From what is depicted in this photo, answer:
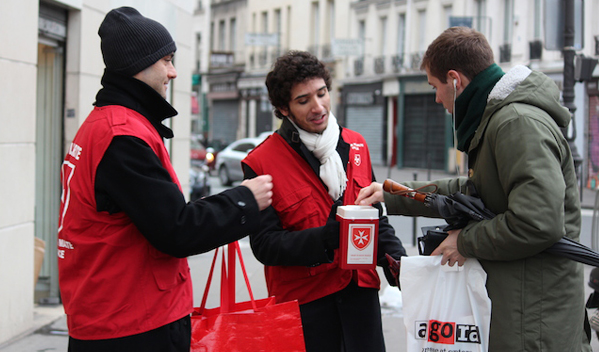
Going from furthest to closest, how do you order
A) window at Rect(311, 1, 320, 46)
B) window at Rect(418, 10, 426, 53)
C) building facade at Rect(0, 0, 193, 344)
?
window at Rect(311, 1, 320, 46) → window at Rect(418, 10, 426, 53) → building facade at Rect(0, 0, 193, 344)

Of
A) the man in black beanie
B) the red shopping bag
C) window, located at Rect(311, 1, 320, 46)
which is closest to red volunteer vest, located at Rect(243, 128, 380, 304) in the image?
the red shopping bag

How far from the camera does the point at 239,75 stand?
42438 mm

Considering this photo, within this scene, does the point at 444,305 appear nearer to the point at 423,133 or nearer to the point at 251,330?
the point at 251,330

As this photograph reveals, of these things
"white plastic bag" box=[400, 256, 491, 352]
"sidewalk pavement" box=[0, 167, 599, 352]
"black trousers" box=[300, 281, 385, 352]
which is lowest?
"sidewalk pavement" box=[0, 167, 599, 352]

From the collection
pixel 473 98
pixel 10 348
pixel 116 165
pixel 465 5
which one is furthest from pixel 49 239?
pixel 465 5

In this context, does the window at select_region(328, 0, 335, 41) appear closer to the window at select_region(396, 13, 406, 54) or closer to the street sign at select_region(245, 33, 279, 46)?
the street sign at select_region(245, 33, 279, 46)

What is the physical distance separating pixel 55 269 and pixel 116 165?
4298 mm

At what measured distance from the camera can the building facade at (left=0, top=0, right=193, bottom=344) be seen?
4.62m

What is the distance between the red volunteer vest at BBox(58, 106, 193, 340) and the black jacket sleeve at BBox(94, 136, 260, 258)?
0.04 meters

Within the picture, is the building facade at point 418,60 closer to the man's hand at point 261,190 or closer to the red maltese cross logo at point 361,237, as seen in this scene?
the red maltese cross logo at point 361,237

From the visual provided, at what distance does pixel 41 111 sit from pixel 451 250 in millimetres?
4589

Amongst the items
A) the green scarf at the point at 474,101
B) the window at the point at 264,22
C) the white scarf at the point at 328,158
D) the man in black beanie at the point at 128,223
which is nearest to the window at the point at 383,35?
the window at the point at 264,22

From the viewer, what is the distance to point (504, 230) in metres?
2.14

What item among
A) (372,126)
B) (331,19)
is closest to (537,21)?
(372,126)
